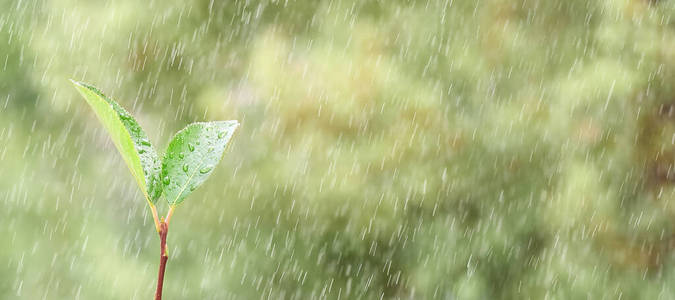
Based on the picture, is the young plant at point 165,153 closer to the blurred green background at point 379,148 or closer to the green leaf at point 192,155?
the green leaf at point 192,155

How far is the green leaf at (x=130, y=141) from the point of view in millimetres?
248

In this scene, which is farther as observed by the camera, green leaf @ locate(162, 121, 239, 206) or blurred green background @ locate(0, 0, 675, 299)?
blurred green background @ locate(0, 0, 675, 299)

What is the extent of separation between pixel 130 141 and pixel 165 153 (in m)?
0.03

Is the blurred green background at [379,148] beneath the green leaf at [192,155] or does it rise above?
beneath

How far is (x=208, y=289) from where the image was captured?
96.0 inches

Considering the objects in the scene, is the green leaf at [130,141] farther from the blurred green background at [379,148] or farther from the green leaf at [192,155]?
the blurred green background at [379,148]

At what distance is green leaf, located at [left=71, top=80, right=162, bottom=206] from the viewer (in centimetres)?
25

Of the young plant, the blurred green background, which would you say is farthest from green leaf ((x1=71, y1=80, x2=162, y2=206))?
the blurred green background

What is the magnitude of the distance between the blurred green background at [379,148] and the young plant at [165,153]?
6.01 ft

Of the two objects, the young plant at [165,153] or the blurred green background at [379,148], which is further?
the blurred green background at [379,148]

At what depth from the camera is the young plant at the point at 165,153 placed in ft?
0.82

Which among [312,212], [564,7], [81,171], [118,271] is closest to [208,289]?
[118,271]

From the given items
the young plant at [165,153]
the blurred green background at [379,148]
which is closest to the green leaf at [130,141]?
the young plant at [165,153]

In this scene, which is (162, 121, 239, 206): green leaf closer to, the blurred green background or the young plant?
the young plant
